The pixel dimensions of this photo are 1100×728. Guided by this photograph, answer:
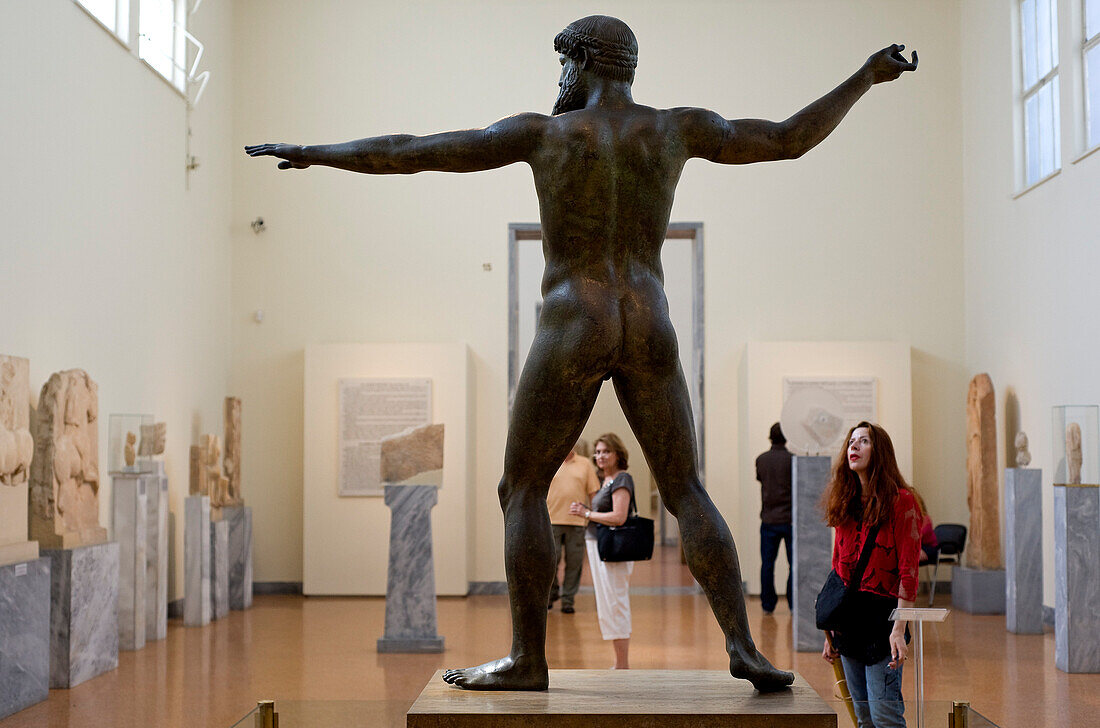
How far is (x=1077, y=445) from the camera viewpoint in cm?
983

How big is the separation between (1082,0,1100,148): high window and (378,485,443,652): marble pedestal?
7.04m

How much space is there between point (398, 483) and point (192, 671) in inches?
96.6

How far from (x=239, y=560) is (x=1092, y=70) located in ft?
33.3

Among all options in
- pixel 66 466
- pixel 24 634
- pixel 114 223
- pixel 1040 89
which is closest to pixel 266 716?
pixel 24 634

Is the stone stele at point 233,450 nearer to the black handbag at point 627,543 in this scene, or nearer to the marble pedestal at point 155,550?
the marble pedestal at point 155,550

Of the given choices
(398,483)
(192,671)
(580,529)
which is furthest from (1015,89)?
(192,671)

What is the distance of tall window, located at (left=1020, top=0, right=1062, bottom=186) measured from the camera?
12.0 meters

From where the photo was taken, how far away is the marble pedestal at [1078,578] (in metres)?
9.18

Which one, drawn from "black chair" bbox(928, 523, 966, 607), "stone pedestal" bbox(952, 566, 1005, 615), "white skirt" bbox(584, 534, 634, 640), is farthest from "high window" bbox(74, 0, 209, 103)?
"stone pedestal" bbox(952, 566, 1005, 615)

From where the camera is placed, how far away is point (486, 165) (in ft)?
13.4

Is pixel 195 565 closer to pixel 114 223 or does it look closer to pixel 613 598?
pixel 114 223

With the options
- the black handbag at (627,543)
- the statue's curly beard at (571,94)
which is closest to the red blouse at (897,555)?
the statue's curly beard at (571,94)

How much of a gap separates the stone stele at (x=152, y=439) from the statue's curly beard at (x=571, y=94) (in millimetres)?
7947

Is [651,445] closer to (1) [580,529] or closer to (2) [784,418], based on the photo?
(1) [580,529]
